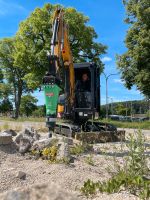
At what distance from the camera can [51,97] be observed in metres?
11.5

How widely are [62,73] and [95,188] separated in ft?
35.5

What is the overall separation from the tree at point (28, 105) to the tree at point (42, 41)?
44730mm

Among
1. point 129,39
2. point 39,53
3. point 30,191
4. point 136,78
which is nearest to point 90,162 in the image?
point 30,191

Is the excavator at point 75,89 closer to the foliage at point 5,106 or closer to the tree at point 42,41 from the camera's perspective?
the tree at point 42,41

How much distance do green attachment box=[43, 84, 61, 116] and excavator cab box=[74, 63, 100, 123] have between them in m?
3.61

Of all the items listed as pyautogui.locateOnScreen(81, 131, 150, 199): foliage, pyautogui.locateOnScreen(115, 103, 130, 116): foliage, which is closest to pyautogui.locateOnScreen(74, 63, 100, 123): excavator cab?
pyautogui.locateOnScreen(81, 131, 150, 199): foliage

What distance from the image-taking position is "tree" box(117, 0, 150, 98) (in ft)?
95.7

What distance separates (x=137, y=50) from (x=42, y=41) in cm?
1599

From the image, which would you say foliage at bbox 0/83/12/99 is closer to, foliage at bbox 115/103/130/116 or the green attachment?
foliage at bbox 115/103/130/116

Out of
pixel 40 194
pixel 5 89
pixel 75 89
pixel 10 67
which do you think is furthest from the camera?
pixel 5 89

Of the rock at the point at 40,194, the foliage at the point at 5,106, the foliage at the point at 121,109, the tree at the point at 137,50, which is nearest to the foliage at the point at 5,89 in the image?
the foliage at the point at 5,106

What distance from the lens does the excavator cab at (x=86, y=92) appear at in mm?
15008

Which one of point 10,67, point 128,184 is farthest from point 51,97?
point 10,67

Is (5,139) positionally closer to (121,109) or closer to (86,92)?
(86,92)
